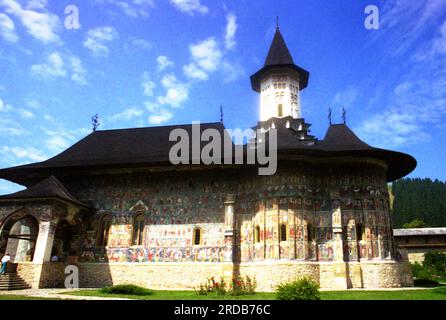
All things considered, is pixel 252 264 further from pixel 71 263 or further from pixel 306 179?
pixel 71 263

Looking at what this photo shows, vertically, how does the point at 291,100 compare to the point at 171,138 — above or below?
above

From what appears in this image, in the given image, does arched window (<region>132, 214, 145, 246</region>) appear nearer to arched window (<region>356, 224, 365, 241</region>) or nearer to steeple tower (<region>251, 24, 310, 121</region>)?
steeple tower (<region>251, 24, 310, 121</region>)

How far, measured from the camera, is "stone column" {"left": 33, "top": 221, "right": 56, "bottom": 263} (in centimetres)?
1584

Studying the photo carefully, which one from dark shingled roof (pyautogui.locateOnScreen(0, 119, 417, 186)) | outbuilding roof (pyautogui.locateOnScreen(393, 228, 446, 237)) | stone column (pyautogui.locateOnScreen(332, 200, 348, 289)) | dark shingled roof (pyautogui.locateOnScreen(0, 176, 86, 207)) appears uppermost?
dark shingled roof (pyautogui.locateOnScreen(0, 119, 417, 186))

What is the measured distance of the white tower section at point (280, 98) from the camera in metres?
22.5

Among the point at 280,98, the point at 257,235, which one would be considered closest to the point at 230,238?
the point at 257,235

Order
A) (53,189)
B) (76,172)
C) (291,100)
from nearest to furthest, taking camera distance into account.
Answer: (53,189)
(76,172)
(291,100)

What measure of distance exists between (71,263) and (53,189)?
150 inches

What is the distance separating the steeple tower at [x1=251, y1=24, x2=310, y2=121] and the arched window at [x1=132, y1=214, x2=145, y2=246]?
9733 millimetres

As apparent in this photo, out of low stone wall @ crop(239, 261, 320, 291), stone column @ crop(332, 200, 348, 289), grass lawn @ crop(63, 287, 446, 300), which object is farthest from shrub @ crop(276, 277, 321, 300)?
stone column @ crop(332, 200, 348, 289)

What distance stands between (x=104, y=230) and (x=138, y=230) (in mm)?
1822
